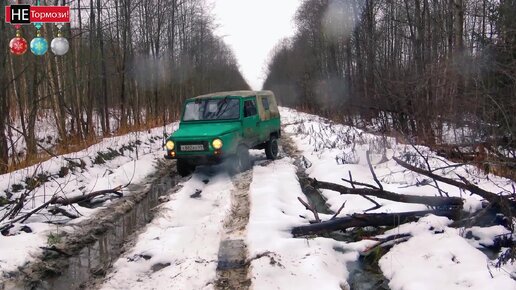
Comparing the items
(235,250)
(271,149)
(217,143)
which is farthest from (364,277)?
(271,149)

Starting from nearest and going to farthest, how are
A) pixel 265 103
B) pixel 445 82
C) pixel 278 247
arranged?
pixel 278 247, pixel 445 82, pixel 265 103

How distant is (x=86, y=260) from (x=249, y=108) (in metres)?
6.17

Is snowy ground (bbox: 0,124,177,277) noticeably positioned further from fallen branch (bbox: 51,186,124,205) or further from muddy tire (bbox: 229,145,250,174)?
muddy tire (bbox: 229,145,250,174)

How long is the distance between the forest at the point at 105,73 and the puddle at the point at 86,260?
12.1 ft

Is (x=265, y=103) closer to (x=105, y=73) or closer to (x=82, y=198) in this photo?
(x=82, y=198)

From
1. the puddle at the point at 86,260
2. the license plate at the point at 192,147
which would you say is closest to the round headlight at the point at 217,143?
the license plate at the point at 192,147

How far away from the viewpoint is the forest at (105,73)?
10.5 meters

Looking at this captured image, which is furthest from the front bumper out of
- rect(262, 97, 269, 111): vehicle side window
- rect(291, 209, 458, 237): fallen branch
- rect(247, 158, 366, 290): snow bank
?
rect(291, 209, 458, 237): fallen branch

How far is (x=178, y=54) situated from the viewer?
26922 millimetres

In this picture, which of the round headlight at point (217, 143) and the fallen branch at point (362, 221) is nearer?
the fallen branch at point (362, 221)

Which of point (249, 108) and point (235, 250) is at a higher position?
point (249, 108)

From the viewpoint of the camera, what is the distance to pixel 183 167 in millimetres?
9367

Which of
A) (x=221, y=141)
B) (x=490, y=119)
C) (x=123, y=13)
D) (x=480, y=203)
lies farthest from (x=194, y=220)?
(x=123, y=13)

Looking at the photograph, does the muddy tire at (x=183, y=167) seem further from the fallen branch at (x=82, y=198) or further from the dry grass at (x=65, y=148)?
the dry grass at (x=65, y=148)
